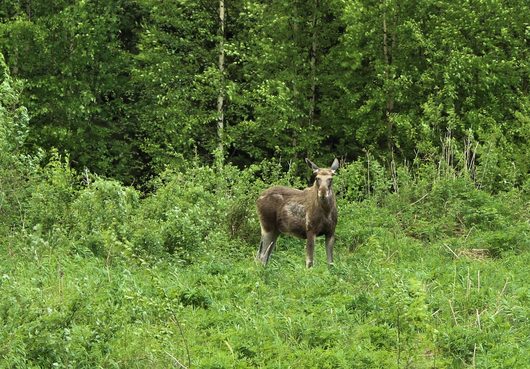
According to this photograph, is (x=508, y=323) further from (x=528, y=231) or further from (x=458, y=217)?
(x=458, y=217)

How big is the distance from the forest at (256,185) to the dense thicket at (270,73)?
0.09m

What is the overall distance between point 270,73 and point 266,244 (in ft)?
50.3

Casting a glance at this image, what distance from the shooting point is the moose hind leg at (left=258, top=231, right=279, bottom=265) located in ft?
46.6

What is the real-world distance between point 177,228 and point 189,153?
13.9 meters

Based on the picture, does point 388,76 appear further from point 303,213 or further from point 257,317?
point 257,317

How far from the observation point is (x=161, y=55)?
89.5 feet

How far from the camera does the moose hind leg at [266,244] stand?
14203 mm

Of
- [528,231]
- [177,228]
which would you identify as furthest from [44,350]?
[528,231]

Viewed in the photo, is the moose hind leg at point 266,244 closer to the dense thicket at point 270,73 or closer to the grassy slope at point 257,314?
the grassy slope at point 257,314

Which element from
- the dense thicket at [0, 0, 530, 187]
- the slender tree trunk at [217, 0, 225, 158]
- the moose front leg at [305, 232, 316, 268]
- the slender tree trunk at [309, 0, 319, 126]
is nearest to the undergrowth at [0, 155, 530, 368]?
the moose front leg at [305, 232, 316, 268]

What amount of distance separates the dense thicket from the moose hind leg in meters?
11.9

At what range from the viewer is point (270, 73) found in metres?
29.0

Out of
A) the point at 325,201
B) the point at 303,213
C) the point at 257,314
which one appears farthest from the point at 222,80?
the point at 257,314

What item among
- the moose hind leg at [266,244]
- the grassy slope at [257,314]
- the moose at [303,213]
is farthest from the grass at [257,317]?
the moose hind leg at [266,244]
